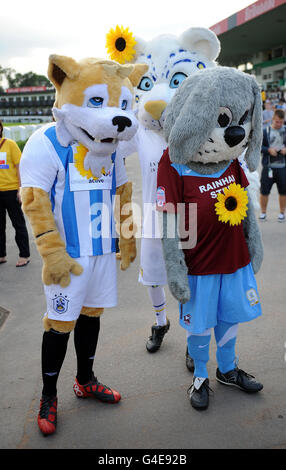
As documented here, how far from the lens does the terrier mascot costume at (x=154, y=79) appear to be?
8.93 feet

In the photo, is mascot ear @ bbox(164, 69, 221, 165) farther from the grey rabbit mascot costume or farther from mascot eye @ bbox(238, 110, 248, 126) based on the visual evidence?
mascot eye @ bbox(238, 110, 248, 126)

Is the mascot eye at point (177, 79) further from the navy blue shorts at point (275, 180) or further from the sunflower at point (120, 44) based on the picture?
the navy blue shorts at point (275, 180)

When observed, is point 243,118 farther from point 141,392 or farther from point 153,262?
point 141,392

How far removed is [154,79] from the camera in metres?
2.78

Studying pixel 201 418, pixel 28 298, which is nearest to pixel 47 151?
pixel 201 418

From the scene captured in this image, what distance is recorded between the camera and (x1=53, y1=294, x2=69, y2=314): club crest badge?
2251mm

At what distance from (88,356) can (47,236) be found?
2.85 ft

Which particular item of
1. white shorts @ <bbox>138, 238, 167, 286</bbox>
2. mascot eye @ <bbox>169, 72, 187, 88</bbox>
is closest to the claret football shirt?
white shorts @ <bbox>138, 238, 167, 286</bbox>

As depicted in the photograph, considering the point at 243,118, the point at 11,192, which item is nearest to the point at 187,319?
the point at 243,118

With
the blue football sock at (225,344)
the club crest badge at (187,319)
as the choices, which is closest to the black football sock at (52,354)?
the club crest badge at (187,319)

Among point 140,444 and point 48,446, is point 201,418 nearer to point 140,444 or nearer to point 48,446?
point 140,444

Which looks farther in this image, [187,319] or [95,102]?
[187,319]

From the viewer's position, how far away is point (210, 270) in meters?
2.37
